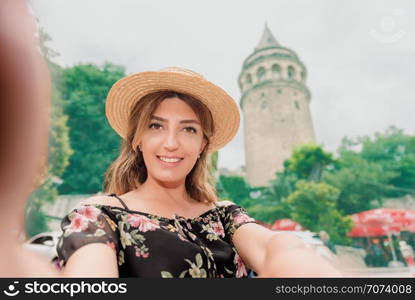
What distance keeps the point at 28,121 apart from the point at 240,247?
1.16 meters

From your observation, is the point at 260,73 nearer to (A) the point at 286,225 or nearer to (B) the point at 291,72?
(B) the point at 291,72

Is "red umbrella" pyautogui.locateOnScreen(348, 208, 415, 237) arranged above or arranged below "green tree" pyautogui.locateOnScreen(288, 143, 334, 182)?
below

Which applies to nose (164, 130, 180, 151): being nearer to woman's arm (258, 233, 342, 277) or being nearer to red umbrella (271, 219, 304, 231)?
woman's arm (258, 233, 342, 277)

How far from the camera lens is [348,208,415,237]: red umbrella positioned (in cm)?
1698

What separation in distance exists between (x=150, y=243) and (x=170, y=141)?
49 cm

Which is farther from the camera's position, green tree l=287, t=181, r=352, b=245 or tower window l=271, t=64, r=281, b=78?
tower window l=271, t=64, r=281, b=78

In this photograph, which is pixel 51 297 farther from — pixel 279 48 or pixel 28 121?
pixel 279 48

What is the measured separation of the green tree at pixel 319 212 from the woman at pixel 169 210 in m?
18.4

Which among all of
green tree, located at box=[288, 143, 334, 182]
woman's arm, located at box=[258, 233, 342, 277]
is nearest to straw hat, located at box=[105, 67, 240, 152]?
woman's arm, located at box=[258, 233, 342, 277]

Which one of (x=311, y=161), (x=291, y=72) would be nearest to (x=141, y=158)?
(x=311, y=161)

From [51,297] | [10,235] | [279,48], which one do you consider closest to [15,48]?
[10,235]

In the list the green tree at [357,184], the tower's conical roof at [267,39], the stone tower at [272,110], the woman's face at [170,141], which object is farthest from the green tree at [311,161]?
the woman's face at [170,141]

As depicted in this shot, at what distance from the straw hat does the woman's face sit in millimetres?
100

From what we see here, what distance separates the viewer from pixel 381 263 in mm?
19281
